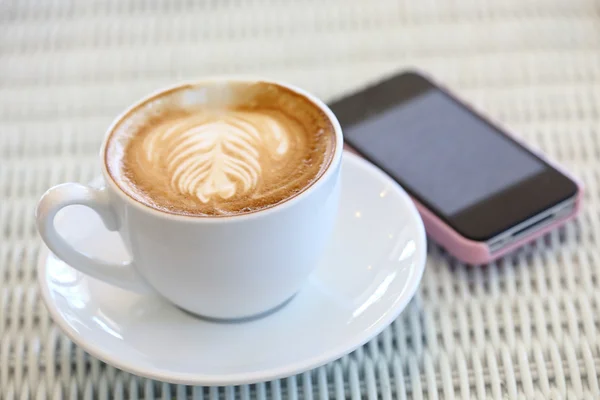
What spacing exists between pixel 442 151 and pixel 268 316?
22 cm

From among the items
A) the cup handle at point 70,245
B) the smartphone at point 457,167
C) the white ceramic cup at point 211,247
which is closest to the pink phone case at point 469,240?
Result: the smartphone at point 457,167

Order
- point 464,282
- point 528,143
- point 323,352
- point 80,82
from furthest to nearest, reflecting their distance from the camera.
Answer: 1. point 80,82
2. point 528,143
3. point 464,282
4. point 323,352

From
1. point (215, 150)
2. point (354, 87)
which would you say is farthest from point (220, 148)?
point (354, 87)

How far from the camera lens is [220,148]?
1.65 feet

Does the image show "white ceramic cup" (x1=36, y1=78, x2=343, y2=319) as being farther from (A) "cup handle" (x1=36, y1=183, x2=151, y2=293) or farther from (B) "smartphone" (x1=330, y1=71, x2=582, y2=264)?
(B) "smartphone" (x1=330, y1=71, x2=582, y2=264)

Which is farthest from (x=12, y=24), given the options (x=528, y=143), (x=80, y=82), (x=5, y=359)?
(x=528, y=143)

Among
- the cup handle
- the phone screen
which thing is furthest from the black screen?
the cup handle

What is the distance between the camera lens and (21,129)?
0.71m

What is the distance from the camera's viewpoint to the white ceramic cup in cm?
44

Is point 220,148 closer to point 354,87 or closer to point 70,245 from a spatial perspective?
point 70,245

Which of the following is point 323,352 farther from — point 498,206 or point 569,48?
point 569,48

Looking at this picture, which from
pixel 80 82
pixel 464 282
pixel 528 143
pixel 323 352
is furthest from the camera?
pixel 80 82

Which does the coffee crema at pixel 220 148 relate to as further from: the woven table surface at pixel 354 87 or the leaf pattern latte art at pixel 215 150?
the woven table surface at pixel 354 87

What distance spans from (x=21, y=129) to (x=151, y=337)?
321mm
